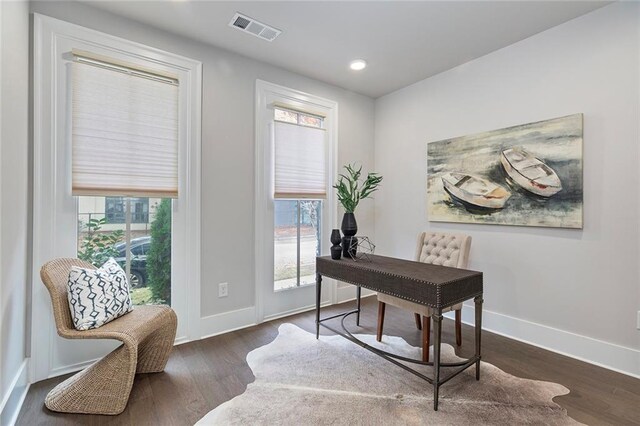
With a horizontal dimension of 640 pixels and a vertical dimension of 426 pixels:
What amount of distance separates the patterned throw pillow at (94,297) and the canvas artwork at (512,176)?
10.0 ft

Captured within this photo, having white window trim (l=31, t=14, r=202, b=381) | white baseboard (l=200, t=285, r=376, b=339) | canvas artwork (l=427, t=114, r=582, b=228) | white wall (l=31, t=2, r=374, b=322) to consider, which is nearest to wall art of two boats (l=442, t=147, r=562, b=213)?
canvas artwork (l=427, t=114, r=582, b=228)

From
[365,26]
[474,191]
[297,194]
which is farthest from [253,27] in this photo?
[474,191]

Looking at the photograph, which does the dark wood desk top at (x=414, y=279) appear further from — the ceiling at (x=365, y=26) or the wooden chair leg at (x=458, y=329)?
the ceiling at (x=365, y=26)

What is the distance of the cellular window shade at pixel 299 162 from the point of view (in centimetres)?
334

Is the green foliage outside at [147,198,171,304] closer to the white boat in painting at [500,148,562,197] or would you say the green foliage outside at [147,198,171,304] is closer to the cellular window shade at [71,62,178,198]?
the cellular window shade at [71,62,178,198]

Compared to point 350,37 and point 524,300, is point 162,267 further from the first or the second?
point 524,300

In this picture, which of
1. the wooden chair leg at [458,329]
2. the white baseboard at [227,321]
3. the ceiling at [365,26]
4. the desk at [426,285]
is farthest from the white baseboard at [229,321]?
the ceiling at [365,26]

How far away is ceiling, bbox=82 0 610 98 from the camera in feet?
7.54

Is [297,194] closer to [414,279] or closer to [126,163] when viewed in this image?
[126,163]

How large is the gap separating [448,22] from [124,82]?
8.76 ft

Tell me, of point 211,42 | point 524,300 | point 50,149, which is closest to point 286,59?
point 211,42

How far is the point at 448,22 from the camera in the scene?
8.17ft

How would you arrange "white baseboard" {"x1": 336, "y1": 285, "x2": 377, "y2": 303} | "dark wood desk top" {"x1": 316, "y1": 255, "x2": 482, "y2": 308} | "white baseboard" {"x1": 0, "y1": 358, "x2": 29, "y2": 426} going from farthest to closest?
"white baseboard" {"x1": 336, "y1": 285, "x2": 377, "y2": 303}
"dark wood desk top" {"x1": 316, "y1": 255, "x2": 482, "y2": 308}
"white baseboard" {"x1": 0, "y1": 358, "x2": 29, "y2": 426}

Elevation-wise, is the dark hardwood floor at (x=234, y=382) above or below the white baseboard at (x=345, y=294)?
below
